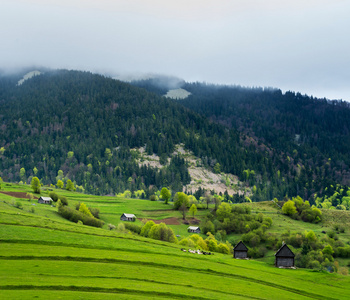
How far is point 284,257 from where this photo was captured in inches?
3519

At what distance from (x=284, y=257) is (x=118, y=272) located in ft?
154

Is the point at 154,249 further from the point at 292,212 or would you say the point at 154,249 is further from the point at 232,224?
the point at 292,212

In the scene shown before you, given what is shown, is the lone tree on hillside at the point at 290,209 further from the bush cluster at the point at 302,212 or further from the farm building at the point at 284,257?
the farm building at the point at 284,257

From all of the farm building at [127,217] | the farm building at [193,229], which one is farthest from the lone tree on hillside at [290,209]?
the farm building at [127,217]

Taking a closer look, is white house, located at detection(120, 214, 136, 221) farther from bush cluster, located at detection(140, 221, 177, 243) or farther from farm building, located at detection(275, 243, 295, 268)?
farm building, located at detection(275, 243, 295, 268)

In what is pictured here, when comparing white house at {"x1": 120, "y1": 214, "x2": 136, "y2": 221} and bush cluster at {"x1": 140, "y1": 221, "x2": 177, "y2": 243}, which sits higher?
bush cluster at {"x1": 140, "y1": 221, "x2": 177, "y2": 243}

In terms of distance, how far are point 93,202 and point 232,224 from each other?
6316cm

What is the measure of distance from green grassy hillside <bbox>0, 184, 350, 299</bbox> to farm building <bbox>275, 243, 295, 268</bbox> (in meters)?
6.48

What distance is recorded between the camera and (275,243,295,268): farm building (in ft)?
292

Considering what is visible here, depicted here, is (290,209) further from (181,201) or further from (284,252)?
(284,252)

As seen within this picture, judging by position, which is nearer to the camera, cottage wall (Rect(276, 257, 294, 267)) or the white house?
cottage wall (Rect(276, 257, 294, 267))

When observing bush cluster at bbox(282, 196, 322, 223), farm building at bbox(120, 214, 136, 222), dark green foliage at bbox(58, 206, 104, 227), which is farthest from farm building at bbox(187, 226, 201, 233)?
bush cluster at bbox(282, 196, 322, 223)

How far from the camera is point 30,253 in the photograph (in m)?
60.2

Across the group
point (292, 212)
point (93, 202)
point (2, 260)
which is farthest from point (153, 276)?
point (292, 212)
